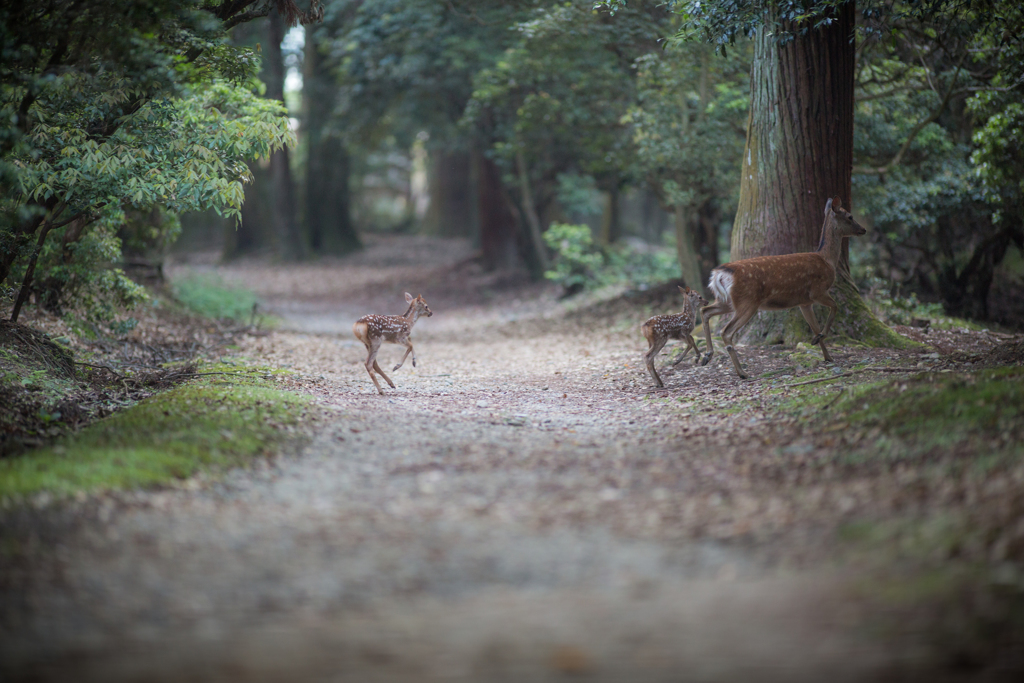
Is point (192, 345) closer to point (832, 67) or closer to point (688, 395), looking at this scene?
point (688, 395)

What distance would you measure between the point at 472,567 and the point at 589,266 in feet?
53.0

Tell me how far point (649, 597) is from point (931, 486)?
2.10 meters

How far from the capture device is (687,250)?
648 inches

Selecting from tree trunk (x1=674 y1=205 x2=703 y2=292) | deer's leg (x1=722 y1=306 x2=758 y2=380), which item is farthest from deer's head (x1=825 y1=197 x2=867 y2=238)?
tree trunk (x1=674 y1=205 x2=703 y2=292)

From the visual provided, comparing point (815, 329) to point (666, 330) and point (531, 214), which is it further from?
point (531, 214)

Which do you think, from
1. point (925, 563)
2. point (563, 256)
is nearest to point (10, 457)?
point (925, 563)

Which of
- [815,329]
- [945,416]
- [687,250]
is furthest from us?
[687,250]

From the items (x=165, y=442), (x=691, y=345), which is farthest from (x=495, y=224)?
(x=165, y=442)

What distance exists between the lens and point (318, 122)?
96.7 ft

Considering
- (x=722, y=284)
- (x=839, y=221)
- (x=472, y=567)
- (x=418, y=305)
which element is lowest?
(x=472, y=567)

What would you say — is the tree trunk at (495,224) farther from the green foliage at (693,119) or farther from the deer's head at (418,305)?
the deer's head at (418,305)

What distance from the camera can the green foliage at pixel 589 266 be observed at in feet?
65.1

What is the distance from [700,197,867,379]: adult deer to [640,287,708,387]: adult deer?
392mm

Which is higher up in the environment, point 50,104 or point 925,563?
point 50,104
